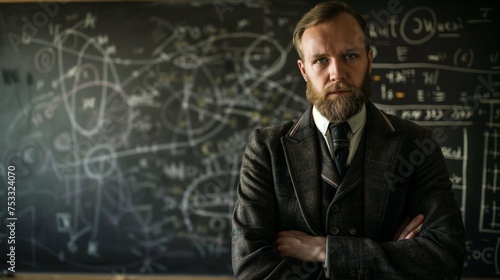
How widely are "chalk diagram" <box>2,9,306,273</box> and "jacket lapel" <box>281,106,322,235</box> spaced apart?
1.63 metres

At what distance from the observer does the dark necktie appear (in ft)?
4.90

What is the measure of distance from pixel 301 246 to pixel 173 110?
199cm

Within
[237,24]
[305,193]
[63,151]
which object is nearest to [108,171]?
[63,151]

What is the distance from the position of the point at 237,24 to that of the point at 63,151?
1408 millimetres

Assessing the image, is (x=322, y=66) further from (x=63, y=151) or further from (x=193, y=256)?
(x=63, y=151)

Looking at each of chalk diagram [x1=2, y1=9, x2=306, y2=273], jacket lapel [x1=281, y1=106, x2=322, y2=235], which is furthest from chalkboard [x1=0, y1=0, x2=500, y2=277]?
jacket lapel [x1=281, y1=106, x2=322, y2=235]

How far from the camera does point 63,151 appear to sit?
3330 mm

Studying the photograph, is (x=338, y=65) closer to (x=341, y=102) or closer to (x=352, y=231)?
(x=341, y=102)

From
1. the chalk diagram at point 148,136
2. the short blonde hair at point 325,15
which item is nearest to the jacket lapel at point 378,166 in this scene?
the short blonde hair at point 325,15

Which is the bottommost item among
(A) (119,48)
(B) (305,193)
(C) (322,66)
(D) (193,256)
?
(D) (193,256)

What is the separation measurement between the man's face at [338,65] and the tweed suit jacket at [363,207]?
12cm

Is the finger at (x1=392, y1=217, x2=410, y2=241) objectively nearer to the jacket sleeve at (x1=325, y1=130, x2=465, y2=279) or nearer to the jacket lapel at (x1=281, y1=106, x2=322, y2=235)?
the jacket sleeve at (x1=325, y1=130, x2=465, y2=279)

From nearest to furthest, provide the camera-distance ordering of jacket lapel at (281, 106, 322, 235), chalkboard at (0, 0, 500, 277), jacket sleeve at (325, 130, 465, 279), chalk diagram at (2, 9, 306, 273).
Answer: jacket sleeve at (325, 130, 465, 279)
jacket lapel at (281, 106, 322, 235)
chalkboard at (0, 0, 500, 277)
chalk diagram at (2, 9, 306, 273)

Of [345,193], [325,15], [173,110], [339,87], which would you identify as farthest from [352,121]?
[173,110]
